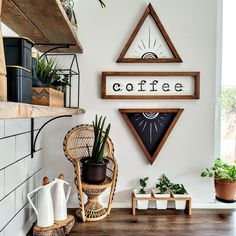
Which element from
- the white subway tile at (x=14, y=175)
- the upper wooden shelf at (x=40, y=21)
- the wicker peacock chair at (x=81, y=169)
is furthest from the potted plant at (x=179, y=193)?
the upper wooden shelf at (x=40, y=21)

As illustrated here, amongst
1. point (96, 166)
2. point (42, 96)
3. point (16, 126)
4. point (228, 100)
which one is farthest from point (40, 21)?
point (228, 100)

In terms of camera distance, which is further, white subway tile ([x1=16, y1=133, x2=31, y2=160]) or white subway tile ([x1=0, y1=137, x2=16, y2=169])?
white subway tile ([x1=16, y1=133, x2=31, y2=160])

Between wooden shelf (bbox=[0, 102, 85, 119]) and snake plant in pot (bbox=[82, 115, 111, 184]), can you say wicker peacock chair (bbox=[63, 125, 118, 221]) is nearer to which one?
snake plant in pot (bbox=[82, 115, 111, 184])

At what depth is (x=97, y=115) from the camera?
55.6 inches

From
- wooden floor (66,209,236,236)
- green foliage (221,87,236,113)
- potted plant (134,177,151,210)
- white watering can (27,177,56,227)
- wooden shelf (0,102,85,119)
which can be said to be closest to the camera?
wooden shelf (0,102,85,119)

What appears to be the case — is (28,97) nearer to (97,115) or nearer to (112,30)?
(97,115)

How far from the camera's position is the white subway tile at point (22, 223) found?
948 millimetres

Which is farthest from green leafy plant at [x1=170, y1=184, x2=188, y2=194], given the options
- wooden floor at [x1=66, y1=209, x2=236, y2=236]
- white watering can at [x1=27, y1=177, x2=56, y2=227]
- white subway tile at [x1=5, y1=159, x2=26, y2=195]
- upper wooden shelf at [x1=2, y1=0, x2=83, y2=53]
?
upper wooden shelf at [x1=2, y1=0, x2=83, y2=53]

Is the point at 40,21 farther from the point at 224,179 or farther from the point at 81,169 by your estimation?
the point at 224,179

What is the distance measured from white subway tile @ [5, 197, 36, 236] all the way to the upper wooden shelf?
0.79m

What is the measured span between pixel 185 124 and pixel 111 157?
486mm

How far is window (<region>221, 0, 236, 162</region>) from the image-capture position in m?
1.50

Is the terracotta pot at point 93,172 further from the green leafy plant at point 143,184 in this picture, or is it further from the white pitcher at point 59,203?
the green leafy plant at point 143,184

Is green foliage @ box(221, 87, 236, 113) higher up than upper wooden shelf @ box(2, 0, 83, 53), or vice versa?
upper wooden shelf @ box(2, 0, 83, 53)
